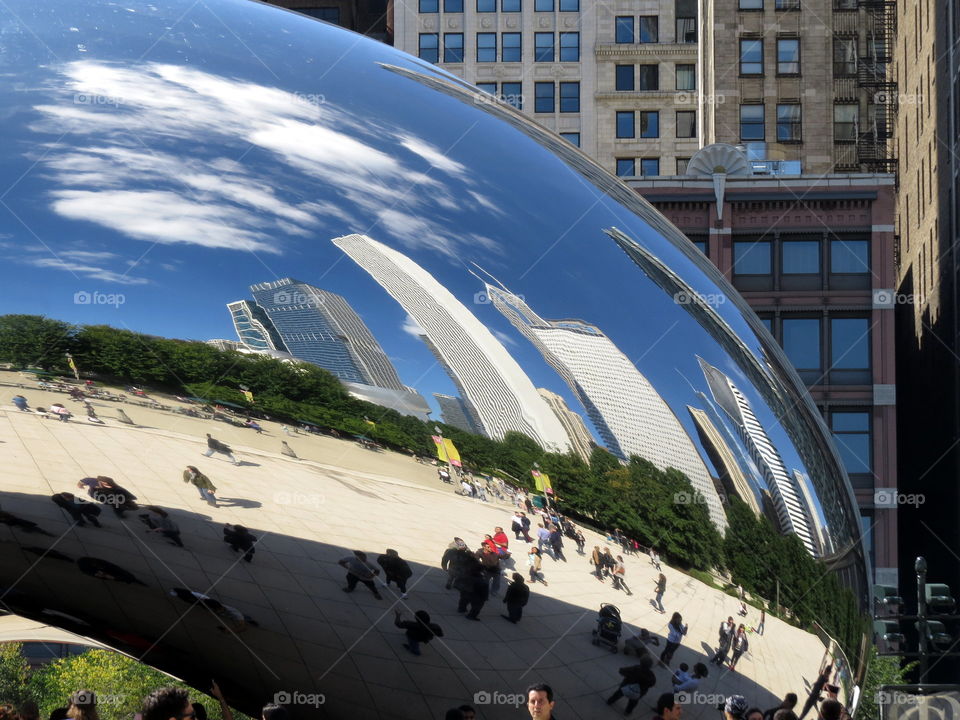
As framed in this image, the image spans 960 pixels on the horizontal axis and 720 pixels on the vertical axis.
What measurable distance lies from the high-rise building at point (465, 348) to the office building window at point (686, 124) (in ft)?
217

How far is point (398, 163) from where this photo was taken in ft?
9.93

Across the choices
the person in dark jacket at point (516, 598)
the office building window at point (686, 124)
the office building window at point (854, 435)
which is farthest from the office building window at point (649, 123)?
the person in dark jacket at point (516, 598)

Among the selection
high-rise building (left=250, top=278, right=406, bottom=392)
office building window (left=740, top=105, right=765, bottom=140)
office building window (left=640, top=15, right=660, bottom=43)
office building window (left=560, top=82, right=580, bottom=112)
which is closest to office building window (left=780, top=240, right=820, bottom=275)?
office building window (left=740, top=105, right=765, bottom=140)

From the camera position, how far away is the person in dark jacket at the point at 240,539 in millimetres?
2801

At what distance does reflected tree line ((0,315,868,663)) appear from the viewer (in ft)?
9.18

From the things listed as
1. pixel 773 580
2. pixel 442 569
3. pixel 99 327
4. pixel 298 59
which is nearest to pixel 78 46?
pixel 298 59

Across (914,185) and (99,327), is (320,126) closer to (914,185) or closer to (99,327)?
(99,327)

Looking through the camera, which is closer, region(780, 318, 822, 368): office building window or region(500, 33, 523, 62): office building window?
region(780, 318, 822, 368): office building window

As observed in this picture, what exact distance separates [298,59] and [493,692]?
1664 millimetres

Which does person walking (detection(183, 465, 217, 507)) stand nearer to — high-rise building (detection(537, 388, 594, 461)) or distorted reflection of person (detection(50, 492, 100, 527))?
distorted reflection of person (detection(50, 492, 100, 527))

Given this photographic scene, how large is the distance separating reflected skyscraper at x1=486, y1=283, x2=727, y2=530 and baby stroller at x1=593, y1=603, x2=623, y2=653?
317 millimetres

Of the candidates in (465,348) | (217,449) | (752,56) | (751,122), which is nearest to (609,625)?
A: (465,348)

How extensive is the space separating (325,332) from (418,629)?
0.69 m

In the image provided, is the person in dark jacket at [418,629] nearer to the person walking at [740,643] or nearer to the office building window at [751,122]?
the person walking at [740,643]
